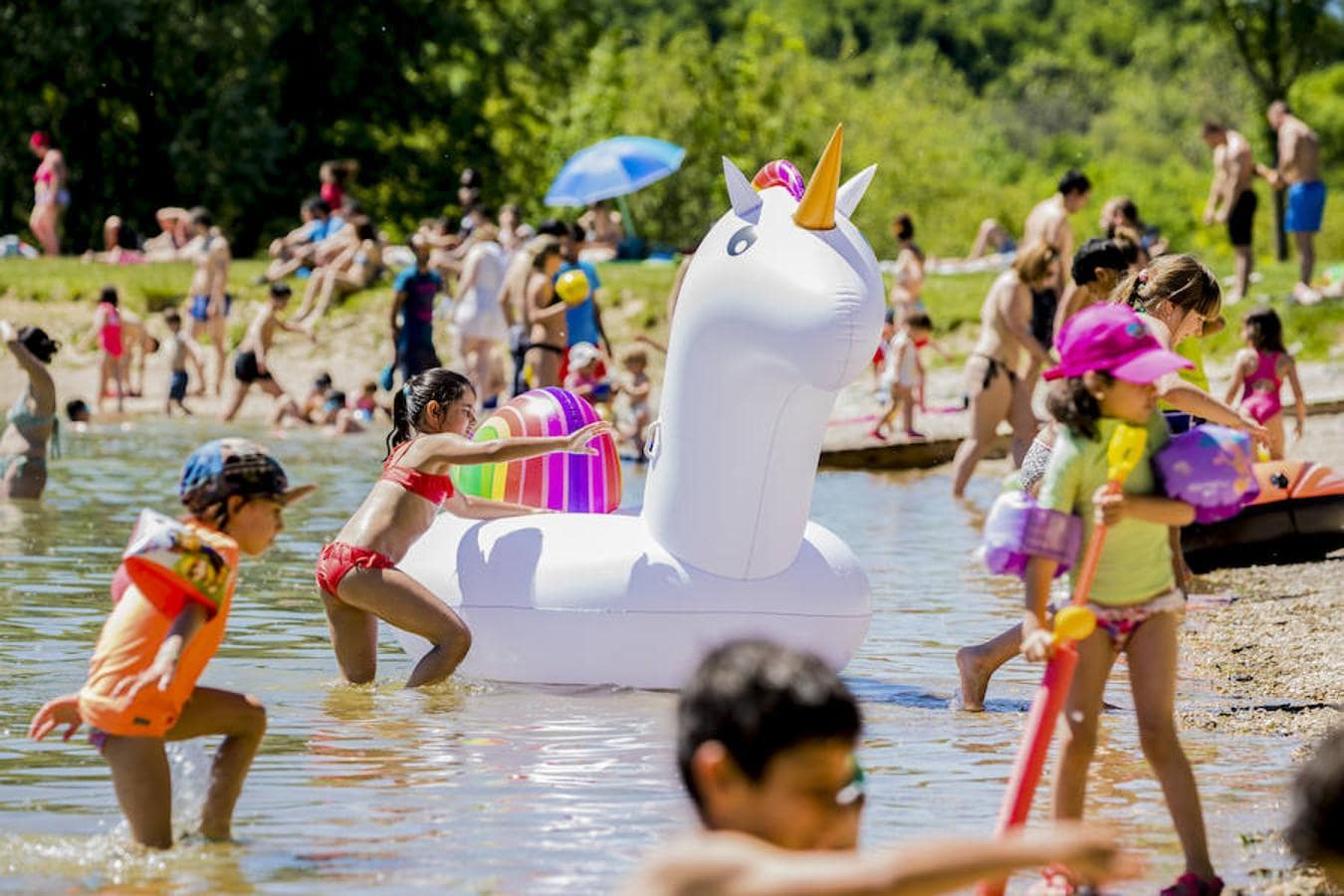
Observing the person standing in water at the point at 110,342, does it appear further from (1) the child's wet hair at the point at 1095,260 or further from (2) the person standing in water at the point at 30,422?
(1) the child's wet hair at the point at 1095,260

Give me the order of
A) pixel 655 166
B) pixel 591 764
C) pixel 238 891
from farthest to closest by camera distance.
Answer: pixel 655 166 < pixel 591 764 < pixel 238 891

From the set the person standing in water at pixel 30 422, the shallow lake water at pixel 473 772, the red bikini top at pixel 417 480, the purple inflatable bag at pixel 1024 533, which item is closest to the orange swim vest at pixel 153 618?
the shallow lake water at pixel 473 772

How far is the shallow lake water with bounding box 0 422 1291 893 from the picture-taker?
215 inches

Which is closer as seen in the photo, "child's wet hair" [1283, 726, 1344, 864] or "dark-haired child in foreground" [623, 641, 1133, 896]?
"dark-haired child in foreground" [623, 641, 1133, 896]

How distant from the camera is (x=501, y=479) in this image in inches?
337

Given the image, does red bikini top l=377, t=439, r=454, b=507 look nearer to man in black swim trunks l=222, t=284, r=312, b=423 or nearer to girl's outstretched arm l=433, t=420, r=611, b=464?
girl's outstretched arm l=433, t=420, r=611, b=464

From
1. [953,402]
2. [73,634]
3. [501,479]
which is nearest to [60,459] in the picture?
[953,402]

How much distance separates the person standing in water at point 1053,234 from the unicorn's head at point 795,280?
5622 millimetres

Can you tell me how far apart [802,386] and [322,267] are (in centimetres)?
1812

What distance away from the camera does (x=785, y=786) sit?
313cm

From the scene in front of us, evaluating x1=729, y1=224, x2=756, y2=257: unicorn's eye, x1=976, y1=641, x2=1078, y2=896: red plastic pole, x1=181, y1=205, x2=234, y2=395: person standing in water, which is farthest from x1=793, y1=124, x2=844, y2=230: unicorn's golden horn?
x1=181, y1=205, x2=234, y2=395: person standing in water

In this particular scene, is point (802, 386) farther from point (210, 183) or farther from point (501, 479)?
point (210, 183)

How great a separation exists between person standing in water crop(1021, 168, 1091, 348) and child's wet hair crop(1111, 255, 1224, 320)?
579 cm

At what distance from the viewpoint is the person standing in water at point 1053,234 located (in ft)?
43.9
